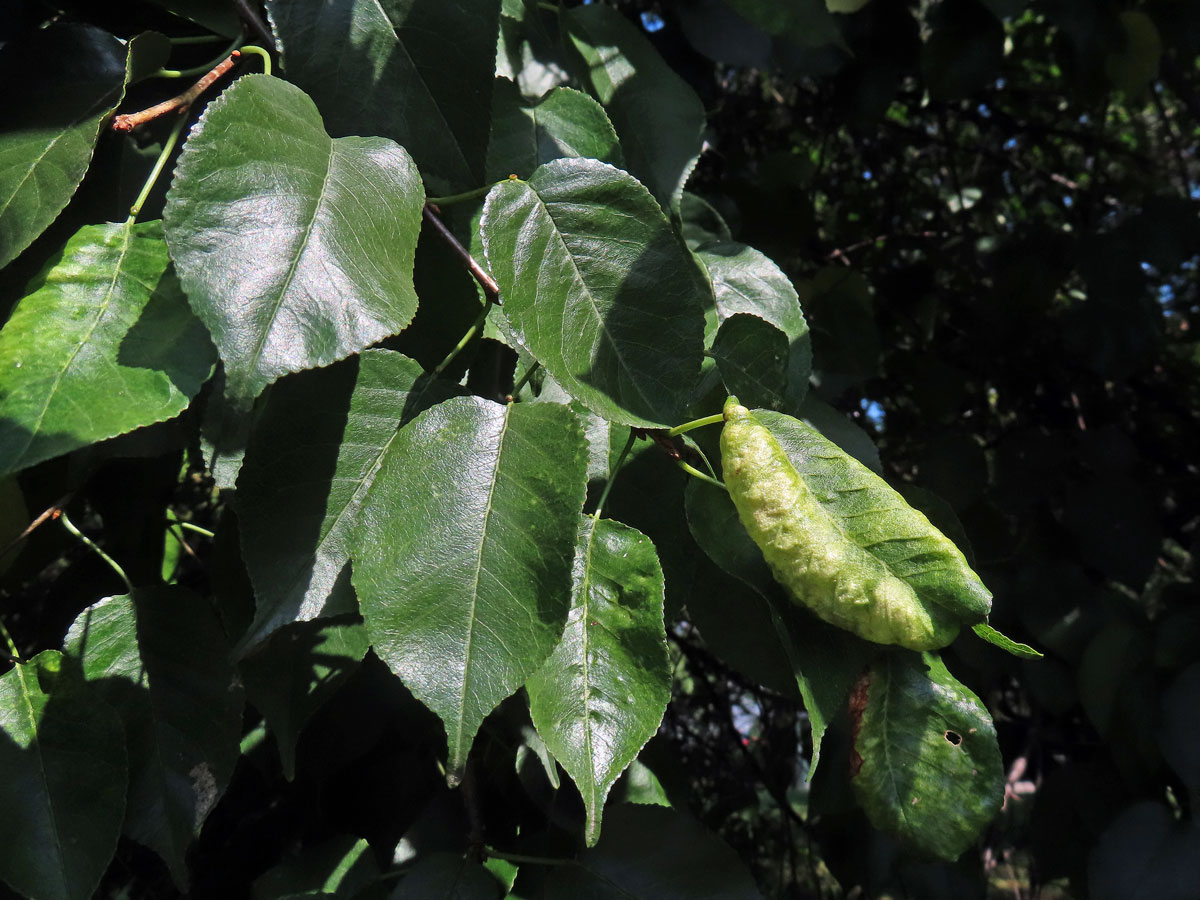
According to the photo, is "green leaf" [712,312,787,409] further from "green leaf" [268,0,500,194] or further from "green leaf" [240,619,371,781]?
"green leaf" [240,619,371,781]

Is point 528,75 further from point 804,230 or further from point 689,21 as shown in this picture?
point 804,230

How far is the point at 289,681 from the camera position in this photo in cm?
65

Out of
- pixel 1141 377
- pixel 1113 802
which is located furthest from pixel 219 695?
pixel 1141 377

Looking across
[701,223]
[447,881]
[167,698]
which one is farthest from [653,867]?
[701,223]

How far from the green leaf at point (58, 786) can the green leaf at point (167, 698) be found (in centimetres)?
3

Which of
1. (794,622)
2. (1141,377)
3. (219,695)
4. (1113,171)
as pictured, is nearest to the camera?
(794,622)

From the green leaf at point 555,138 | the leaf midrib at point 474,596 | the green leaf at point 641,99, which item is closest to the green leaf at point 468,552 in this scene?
the leaf midrib at point 474,596

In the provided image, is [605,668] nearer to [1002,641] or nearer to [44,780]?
[1002,641]

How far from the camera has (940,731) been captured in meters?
0.54

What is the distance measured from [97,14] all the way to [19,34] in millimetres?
88

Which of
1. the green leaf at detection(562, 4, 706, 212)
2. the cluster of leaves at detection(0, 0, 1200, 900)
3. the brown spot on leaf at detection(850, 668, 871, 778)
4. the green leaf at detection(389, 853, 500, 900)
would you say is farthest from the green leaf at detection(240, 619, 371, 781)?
the green leaf at detection(562, 4, 706, 212)

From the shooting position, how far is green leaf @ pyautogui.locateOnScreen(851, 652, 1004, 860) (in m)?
0.54

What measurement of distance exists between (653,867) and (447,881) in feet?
0.49

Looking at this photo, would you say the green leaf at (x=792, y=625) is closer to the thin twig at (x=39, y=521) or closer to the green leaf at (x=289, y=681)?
the green leaf at (x=289, y=681)
